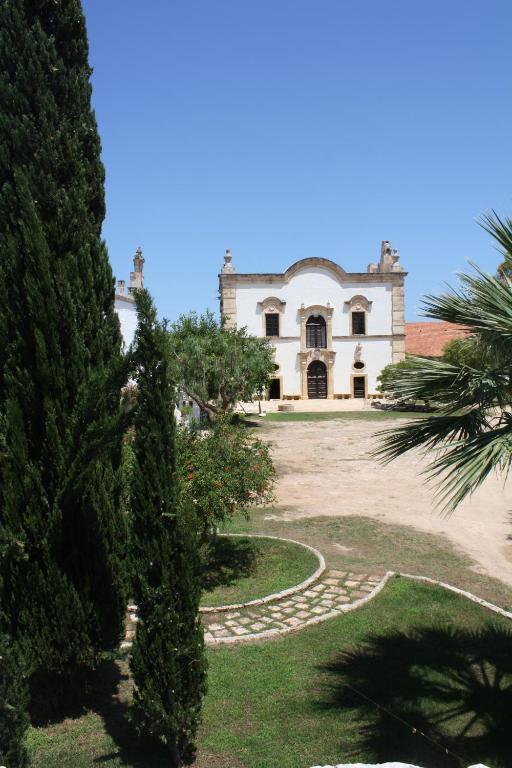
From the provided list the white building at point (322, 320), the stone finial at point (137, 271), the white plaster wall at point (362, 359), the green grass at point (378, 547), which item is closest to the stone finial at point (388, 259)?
the white building at point (322, 320)

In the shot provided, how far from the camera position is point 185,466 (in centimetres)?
850

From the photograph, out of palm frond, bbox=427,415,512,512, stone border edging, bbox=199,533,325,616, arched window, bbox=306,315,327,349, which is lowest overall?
stone border edging, bbox=199,533,325,616

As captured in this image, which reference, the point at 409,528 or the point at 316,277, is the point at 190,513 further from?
the point at 316,277

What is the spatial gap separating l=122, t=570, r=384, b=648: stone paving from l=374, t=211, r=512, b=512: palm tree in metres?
2.98

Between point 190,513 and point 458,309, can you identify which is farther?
point 458,309

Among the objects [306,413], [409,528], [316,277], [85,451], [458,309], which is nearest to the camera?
[85,451]

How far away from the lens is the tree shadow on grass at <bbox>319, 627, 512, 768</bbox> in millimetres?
4863

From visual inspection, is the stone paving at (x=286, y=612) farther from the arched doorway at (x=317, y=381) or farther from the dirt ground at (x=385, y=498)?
the arched doorway at (x=317, y=381)

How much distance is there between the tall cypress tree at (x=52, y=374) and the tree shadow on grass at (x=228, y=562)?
3230 millimetres

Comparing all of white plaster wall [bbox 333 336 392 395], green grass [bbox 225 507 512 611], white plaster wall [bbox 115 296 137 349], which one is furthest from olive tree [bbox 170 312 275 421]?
white plaster wall [bbox 333 336 392 395]

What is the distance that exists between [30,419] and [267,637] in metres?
3.88

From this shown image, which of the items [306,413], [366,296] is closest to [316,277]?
[366,296]

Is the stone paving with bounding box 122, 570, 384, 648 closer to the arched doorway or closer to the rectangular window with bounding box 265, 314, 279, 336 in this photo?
the arched doorway

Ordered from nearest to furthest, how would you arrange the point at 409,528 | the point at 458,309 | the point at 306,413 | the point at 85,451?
the point at 85,451
the point at 458,309
the point at 409,528
the point at 306,413
